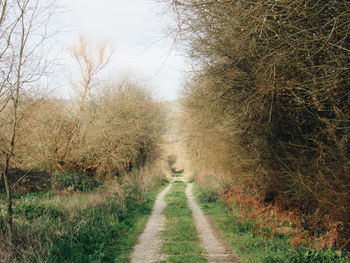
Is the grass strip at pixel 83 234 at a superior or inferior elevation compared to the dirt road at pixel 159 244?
superior

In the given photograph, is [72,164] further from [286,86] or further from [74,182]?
[286,86]

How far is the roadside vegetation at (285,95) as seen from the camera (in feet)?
20.9

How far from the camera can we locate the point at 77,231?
933 cm

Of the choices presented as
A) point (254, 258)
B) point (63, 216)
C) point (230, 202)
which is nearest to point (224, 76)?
point (254, 258)

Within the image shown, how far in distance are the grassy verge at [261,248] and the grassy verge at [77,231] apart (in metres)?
2.68

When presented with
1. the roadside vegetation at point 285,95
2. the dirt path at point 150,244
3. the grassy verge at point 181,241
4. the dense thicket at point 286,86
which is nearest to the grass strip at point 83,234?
→ the dirt path at point 150,244

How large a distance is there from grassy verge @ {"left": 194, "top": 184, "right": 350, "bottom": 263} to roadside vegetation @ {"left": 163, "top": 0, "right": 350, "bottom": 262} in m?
0.41

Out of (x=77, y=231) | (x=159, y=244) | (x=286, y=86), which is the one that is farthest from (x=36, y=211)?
(x=286, y=86)

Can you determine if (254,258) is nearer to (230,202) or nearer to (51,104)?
(230,202)

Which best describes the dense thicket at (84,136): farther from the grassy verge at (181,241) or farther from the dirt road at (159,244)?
the dirt road at (159,244)

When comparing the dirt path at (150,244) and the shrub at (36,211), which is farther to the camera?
the shrub at (36,211)

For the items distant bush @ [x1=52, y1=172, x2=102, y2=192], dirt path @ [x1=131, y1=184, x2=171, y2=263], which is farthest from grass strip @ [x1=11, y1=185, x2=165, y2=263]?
distant bush @ [x1=52, y1=172, x2=102, y2=192]

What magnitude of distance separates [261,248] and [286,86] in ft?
13.2

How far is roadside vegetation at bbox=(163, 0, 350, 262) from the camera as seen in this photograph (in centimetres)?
638
